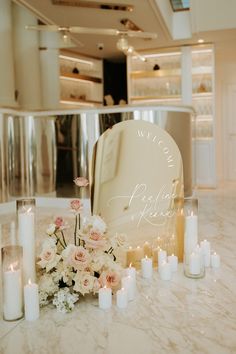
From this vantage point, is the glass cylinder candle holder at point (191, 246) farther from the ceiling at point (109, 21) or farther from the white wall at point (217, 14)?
the white wall at point (217, 14)

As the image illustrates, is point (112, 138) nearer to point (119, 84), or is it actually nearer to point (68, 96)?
point (68, 96)

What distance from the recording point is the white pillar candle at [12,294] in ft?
5.54

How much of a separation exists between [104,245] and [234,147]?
6979 mm

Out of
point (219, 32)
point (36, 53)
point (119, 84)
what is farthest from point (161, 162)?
point (119, 84)

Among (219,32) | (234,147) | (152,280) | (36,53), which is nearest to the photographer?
(152,280)

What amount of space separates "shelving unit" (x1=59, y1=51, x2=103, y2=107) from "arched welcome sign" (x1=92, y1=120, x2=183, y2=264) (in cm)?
519

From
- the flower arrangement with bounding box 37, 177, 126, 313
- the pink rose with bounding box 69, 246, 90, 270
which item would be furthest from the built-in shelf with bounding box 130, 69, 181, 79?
the pink rose with bounding box 69, 246, 90, 270

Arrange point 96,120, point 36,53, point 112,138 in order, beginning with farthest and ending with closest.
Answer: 1. point 36,53
2. point 96,120
3. point 112,138

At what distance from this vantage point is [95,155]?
246 cm

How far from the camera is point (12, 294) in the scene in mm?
1697

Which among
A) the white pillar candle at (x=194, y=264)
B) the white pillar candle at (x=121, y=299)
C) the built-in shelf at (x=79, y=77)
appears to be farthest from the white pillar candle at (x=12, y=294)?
the built-in shelf at (x=79, y=77)

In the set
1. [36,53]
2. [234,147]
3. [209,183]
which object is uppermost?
[36,53]

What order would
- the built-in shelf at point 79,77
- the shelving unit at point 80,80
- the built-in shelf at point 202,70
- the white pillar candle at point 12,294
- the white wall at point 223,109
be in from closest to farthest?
the white pillar candle at point 12,294 → the built-in shelf at point 202,70 → the built-in shelf at point 79,77 → the shelving unit at point 80,80 → the white wall at point 223,109

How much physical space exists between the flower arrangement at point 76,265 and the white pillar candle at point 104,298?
0.04 meters
